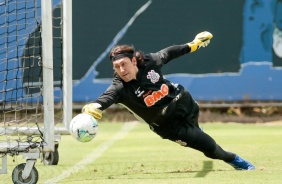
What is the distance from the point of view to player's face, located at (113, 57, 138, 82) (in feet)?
26.3

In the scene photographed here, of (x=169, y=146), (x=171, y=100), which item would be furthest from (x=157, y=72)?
(x=169, y=146)

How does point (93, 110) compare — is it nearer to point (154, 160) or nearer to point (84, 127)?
point (84, 127)

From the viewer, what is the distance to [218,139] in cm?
1334

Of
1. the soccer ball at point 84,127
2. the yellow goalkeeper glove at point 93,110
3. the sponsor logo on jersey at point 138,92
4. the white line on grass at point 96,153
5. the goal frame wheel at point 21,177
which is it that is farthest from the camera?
the white line on grass at point 96,153

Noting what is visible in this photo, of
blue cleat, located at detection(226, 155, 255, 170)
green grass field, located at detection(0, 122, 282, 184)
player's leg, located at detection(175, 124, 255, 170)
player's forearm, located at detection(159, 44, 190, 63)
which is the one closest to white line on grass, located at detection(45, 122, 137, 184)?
green grass field, located at detection(0, 122, 282, 184)

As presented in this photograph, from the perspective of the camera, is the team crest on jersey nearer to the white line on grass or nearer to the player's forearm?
the player's forearm

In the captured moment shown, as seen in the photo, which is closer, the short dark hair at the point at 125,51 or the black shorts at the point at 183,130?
the short dark hair at the point at 125,51

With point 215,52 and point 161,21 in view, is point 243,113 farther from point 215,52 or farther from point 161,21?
point 161,21

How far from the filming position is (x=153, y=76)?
27.3 feet

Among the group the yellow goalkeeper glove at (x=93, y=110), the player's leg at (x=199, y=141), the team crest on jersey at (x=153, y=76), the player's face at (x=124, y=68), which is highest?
the player's face at (x=124, y=68)

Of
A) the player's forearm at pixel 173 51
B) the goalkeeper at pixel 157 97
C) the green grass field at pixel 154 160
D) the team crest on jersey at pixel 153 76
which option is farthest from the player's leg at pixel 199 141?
the player's forearm at pixel 173 51

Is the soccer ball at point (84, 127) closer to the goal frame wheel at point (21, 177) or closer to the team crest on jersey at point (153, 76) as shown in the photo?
the goal frame wheel at point (21, 177)

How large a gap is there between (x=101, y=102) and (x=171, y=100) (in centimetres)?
110

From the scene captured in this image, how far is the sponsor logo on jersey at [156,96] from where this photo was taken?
822cm
